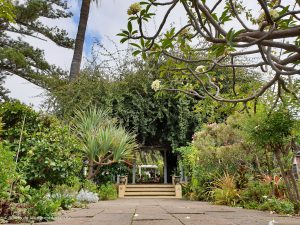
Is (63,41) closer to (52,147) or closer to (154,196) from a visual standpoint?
(154,196)

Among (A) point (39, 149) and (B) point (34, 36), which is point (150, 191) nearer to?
(B) point (34, 36)

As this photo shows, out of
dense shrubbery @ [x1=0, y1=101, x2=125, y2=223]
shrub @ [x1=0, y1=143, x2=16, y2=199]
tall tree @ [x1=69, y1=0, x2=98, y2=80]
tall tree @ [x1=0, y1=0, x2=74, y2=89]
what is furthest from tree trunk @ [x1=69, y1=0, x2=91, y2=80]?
shrub @ [x1=0, y1=143, x2=16, y2=199]

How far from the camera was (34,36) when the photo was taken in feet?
42.3

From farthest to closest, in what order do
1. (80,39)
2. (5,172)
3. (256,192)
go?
(80,39) → (256,192) → (5,172)

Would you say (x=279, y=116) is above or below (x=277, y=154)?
above

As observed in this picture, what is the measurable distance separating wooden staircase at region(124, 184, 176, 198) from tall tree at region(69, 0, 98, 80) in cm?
506

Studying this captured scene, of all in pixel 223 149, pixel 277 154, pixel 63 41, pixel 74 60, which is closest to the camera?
pixel 277 154

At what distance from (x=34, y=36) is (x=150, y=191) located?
809 cm

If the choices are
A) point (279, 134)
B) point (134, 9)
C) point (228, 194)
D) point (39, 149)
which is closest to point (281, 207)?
point (279, 134)

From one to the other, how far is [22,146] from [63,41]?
9327mm

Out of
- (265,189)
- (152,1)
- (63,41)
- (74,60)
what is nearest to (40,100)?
(74,60)

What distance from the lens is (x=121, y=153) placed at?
923 cm

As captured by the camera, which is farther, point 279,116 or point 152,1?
point 279,116

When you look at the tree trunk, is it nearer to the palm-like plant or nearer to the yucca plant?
the palm-like plant
